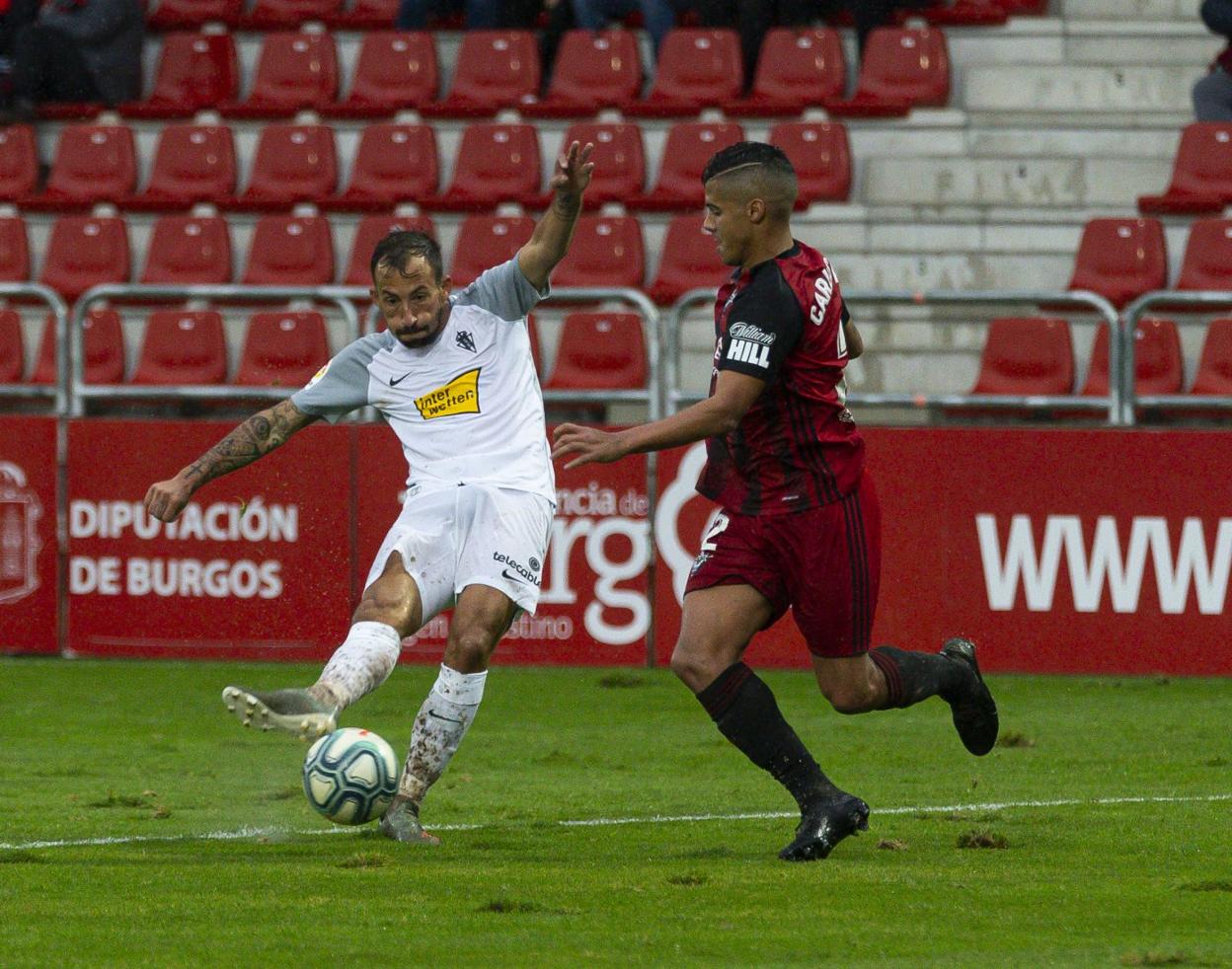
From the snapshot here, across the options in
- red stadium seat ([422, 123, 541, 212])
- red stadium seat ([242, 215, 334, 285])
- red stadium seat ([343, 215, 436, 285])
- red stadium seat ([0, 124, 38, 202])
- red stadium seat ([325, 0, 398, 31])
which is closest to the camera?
red stadium seat ([343, 215, 436, 285])

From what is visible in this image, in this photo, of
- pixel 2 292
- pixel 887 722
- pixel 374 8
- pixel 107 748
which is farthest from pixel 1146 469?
pixel 374 8

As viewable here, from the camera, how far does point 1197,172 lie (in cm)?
1512

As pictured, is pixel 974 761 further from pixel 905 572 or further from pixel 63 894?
pixel 63 894

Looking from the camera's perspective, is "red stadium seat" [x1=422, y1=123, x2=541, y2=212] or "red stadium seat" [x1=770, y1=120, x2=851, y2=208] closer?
"red stadium seat" [x1=770, y1=120, x2=851, y2=208]

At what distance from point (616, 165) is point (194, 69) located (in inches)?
163

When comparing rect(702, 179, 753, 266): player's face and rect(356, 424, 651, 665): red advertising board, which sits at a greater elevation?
rect(702, 179, 753, 266): player's face

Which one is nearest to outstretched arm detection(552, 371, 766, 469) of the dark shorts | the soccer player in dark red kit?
the soccer player in dark red kit

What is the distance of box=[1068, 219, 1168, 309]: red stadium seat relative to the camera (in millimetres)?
14219

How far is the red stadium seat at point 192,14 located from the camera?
18.3 metres

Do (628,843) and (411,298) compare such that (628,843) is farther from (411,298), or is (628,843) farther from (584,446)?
(411,298)

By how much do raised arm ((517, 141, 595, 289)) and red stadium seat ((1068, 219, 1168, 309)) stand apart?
7.87 m

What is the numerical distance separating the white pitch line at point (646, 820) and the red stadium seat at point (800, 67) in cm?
956

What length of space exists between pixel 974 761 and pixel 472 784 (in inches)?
83.4

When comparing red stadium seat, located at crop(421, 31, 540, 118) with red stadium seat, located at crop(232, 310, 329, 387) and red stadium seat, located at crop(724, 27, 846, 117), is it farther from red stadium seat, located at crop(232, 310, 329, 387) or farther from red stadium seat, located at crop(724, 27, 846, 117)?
red stadium seat, located at crop(232, 310, 329, 387)
